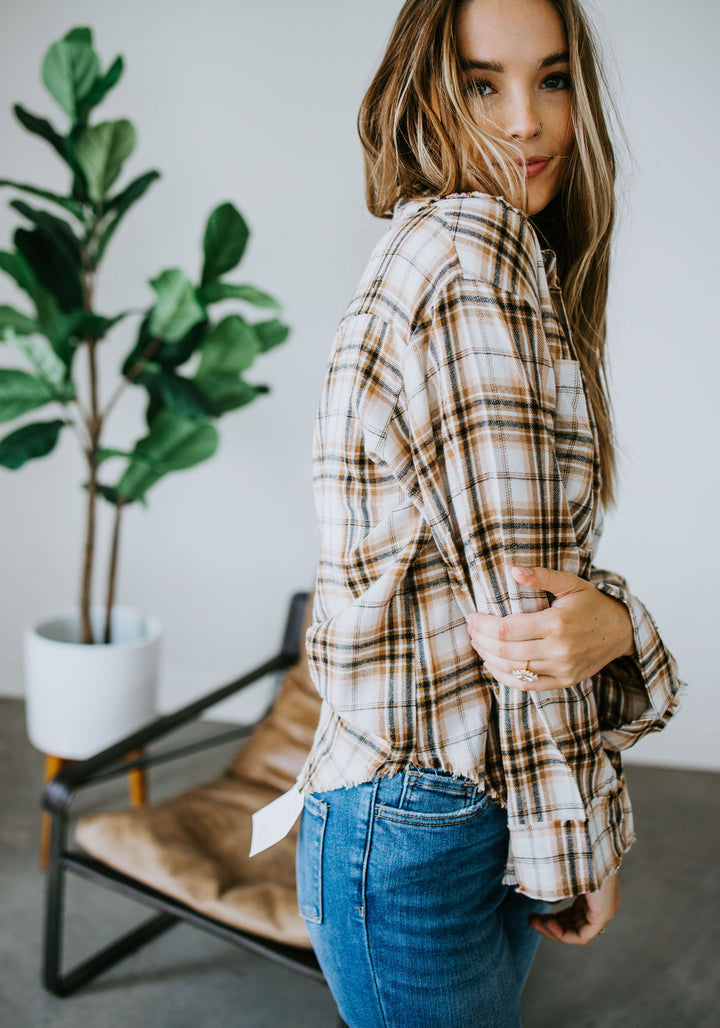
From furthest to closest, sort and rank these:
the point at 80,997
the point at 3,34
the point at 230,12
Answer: the point at 3,34 < the point at 230,12 < the point at 80,997

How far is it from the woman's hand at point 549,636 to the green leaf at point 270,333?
1.45 metres

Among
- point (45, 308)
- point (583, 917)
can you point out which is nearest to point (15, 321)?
point (45, 308)

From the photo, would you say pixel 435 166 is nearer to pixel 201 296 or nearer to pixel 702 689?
pixel 201 296

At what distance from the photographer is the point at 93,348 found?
2025 mm

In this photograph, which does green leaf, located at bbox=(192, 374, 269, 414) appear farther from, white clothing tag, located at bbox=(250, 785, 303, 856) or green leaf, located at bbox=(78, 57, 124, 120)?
white clothing tag, located at bbox=(250, 785, 303, 856)

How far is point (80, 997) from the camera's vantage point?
1611 millimetres

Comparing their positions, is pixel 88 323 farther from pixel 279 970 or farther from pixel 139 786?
pixel 279 970

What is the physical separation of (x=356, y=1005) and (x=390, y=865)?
19 cm

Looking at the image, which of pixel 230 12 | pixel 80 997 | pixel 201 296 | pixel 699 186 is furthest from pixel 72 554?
pixel 699 186

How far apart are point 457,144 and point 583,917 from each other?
29.4 inches

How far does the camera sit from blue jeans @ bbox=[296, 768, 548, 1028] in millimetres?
647

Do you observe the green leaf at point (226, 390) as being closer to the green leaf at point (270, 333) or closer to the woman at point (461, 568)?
the green leaf at point (270, 333)

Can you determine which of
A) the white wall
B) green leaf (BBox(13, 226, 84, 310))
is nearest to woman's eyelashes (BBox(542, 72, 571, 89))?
the white wall

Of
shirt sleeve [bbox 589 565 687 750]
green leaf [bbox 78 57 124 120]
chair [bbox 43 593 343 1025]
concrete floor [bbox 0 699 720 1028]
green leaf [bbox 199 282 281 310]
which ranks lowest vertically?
concrete floor [bbox 0 699 720 1028]
